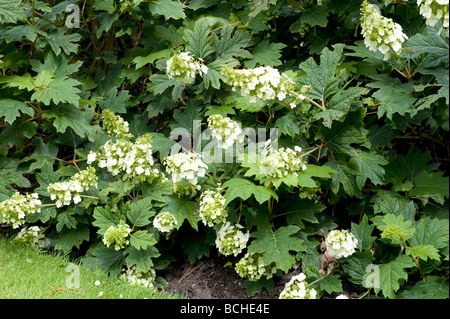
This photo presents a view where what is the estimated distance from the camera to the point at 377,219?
2.99 m

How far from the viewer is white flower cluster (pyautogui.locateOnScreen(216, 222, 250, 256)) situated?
2990 mm

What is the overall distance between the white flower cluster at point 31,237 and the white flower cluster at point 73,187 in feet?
1.17

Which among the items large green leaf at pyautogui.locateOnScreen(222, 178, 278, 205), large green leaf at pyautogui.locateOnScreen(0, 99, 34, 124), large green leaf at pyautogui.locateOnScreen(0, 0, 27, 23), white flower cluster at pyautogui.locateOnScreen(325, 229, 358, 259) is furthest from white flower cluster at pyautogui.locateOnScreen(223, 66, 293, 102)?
large green leaf at pyautogui.locateOnScreen(0, 0, 27, 23)

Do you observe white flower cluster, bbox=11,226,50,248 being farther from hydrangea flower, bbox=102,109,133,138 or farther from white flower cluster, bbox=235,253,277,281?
white flower cluster, bbox=235,253,277,281

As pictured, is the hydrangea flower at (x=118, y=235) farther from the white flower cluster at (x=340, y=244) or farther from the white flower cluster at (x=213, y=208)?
the white flower cluster at (x=340, y=244)

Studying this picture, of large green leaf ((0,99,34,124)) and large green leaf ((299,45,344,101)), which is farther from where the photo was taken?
large green leaf ((0,99,34,124))

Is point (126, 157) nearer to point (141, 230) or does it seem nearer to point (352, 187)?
point (141, 230)

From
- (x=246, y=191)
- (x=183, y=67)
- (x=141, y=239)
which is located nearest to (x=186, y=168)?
(x=246, y=191)

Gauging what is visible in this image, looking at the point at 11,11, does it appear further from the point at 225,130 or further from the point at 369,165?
the point at 369,165

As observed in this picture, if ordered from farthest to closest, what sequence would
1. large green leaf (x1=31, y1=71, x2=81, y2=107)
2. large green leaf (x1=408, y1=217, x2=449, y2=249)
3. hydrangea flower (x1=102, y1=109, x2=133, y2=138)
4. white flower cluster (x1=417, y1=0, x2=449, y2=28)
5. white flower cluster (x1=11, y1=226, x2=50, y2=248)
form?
hydrangea flower (x1=102, y1=109, x2=133, y2=138)
white flower cluster (x1=11, y1=226, x2=50, y2=248)
large green leaf (x1=31, y1=71, x2=81, y2=107)
large green leaf (x1=408, y1=217, x2=449, y2=249)
white flower cluster (x1=417, y1=0, x2=449, y2=28)

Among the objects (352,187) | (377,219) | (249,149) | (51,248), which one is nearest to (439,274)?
(377,219)

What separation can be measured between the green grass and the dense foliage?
13 centimetres

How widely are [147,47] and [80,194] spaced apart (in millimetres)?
1312

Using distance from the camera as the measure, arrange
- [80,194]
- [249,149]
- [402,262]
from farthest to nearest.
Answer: [80,194] < [249,149] < [402,262]
